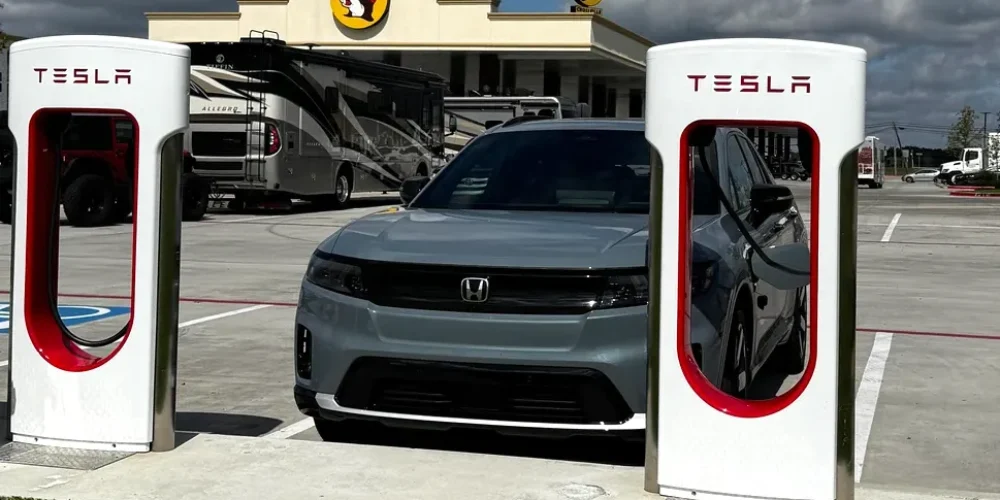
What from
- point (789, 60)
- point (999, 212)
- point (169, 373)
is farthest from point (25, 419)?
point (999, 212)

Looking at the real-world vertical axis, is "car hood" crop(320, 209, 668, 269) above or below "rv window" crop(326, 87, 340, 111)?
below

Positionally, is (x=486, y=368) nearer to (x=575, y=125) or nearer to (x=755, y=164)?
(x=575, y=125)

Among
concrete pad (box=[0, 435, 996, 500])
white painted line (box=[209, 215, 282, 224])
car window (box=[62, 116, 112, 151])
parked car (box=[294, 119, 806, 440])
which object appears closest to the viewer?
concrete pad (box=[0, 435, 996, 500])

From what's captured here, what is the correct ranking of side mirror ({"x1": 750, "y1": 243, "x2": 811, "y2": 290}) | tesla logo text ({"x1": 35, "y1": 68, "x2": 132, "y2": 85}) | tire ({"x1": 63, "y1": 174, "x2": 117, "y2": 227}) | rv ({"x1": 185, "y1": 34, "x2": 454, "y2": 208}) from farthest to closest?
rv ({"x1": 185, "y1": 34, "x2": 454, "y2": 208}) → tire ({"x1": 63, "y1": 174, "x2": 117, "y2": 227}) → side mirror ({"x1": 750, "y1": 243, "x2": 811, "y2": 290}) → tesla logo text ({"x1": 35, "y1": 68, "x2": 132, "y2": 85})

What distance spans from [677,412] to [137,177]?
217 cm

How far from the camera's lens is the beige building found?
44188 millimetres

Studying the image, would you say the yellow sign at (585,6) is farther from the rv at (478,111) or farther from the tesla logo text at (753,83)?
the tesla logo text at (753,83)

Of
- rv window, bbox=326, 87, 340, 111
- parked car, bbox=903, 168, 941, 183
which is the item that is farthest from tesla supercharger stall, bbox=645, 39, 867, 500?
parked car, bbox=903, 168, 941, 183

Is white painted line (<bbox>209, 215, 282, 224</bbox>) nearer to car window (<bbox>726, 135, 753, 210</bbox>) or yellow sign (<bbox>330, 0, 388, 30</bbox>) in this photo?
car window (<bbox>726, 135, 753, 210</bbox>)

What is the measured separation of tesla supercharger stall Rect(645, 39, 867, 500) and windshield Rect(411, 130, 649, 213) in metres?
1.91

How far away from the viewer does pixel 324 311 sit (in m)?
5.34

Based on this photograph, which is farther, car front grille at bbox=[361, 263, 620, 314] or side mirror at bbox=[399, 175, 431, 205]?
side mirror at bbox=[399, 175, 431, 205]

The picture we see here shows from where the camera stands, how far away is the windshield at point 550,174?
650 cm

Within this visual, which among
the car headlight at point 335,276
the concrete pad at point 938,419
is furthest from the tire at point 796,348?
the car headlight at point 335,276
